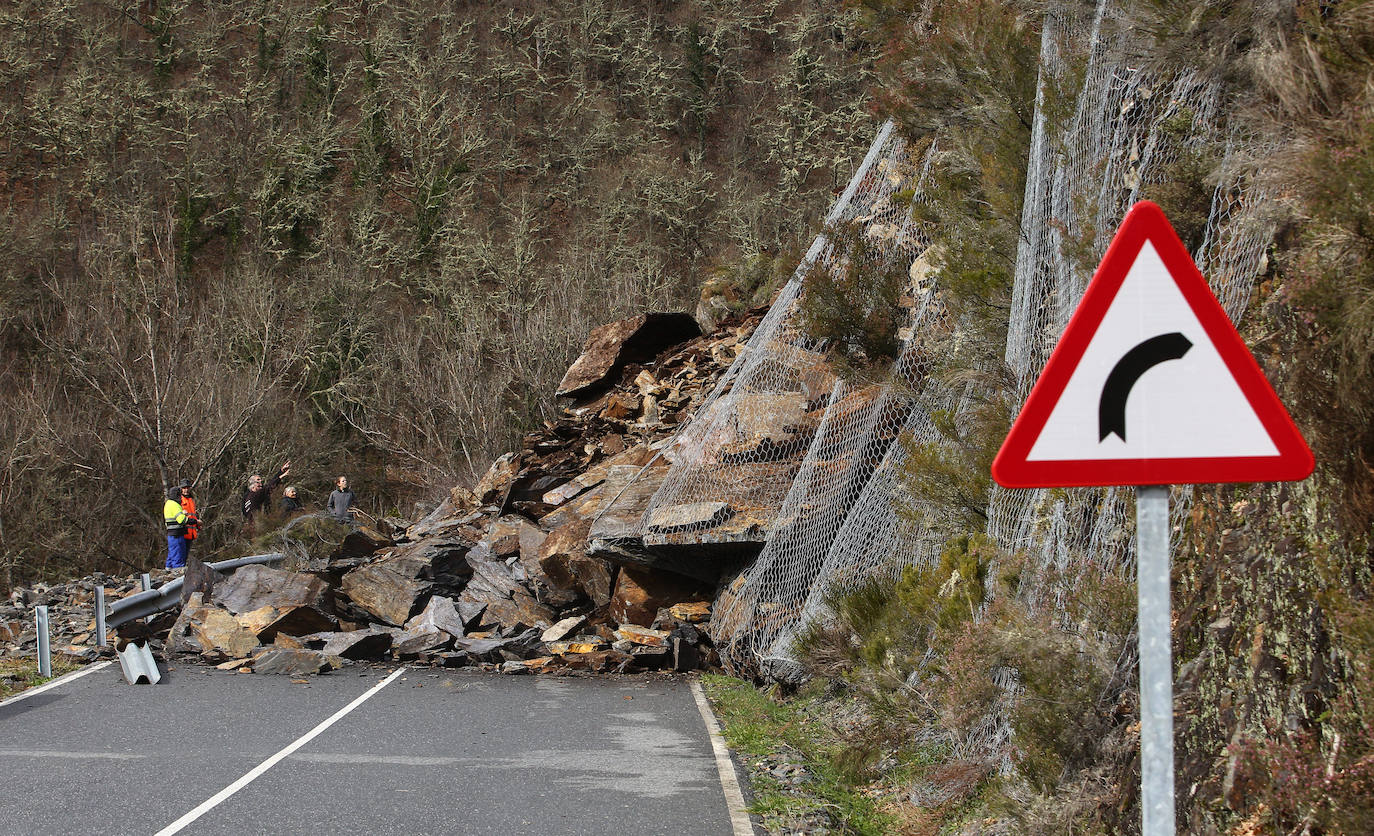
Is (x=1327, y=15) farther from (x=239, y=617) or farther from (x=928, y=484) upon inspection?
(x=239, y=617)

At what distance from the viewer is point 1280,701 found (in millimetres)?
3174

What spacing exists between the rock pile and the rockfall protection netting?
42.6 inches

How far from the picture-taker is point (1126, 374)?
2.40m

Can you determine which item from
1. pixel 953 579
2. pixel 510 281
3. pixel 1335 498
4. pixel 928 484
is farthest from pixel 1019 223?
pixel 510 281

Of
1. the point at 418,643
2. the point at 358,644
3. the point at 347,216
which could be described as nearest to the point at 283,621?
the point at 358,644

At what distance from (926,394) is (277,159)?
49.9 meters

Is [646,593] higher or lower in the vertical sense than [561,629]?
higher

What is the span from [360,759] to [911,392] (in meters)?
4.60

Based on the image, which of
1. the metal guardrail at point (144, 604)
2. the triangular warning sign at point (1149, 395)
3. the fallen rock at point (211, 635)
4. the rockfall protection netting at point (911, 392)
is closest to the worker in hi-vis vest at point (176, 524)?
the metal guardrail at point (144, 604)

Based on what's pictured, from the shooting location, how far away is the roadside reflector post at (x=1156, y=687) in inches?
87.7

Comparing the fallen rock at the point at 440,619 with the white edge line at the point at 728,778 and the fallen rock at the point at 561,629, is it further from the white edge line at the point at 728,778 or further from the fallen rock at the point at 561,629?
the white edge line at the point at 728,778

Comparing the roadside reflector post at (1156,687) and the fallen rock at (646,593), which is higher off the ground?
the roadside reflector post at (1156,687)

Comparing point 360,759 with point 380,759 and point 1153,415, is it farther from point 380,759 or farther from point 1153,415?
point 1153,415

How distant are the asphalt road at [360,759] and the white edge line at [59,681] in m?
0.13
